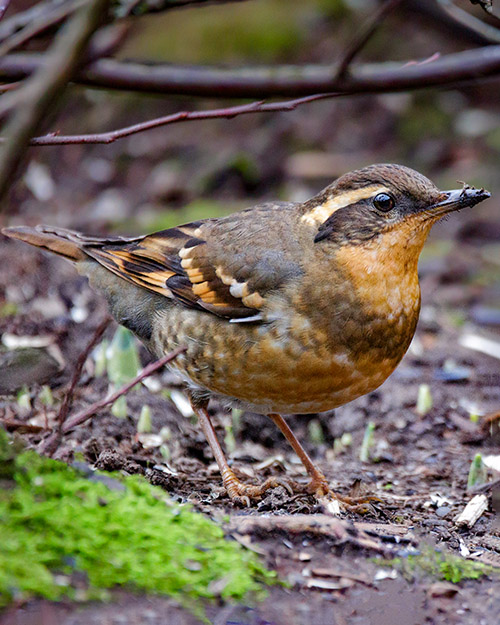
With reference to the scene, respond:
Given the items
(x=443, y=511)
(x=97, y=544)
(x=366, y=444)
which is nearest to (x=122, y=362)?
(x=366, y=444)

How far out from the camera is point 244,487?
427 cm

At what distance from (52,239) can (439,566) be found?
3232 millimetres

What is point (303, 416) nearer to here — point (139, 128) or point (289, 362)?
point (289, 362)

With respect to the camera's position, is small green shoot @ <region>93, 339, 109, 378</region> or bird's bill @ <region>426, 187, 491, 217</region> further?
small green shoot @ <region>93, 339, 109, 378</region>

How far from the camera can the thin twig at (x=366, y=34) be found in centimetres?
450

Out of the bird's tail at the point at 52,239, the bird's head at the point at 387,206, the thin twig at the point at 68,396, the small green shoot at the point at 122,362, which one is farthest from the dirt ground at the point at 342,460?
the bird's head at the point at 387,206

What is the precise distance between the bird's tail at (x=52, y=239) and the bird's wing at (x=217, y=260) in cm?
12

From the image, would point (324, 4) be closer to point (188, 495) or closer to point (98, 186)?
point (98, 186)

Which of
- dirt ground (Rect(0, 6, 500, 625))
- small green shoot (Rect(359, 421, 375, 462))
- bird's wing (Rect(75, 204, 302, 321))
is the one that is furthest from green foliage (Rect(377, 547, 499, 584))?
small green shoot (Rect(359, 421, 375, 462))

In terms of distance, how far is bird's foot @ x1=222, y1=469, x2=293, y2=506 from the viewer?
4.14 meters

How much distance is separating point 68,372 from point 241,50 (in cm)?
731

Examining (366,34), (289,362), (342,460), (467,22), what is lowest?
(342,460)

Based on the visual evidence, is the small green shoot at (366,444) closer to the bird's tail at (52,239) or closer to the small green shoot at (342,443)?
the small green shoot at (342,443)

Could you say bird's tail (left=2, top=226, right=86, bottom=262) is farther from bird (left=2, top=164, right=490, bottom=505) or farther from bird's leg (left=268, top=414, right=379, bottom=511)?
bird's leg (left=268, top=414, right=379, bottom=511)
